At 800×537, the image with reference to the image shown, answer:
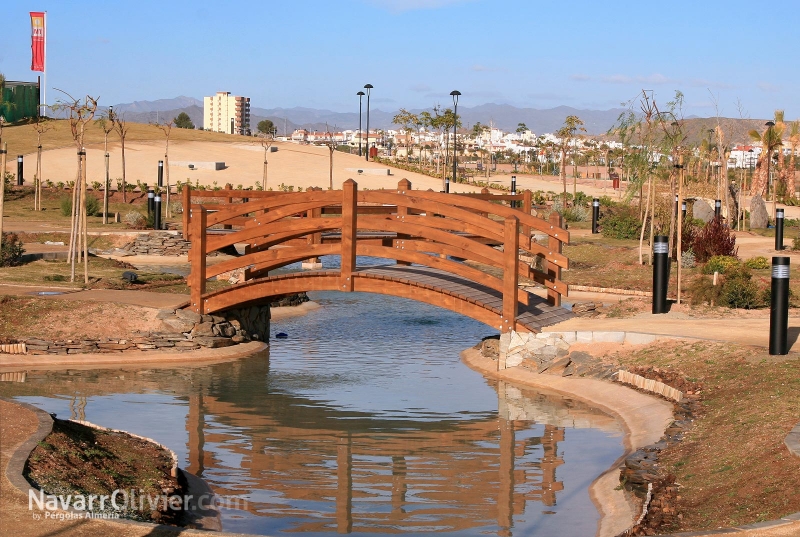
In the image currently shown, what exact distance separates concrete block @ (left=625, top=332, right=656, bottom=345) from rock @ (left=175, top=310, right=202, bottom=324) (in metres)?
7.83

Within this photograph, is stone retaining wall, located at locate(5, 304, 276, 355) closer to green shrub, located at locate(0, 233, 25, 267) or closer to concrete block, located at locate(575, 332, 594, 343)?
concrete block, located at locate(575, 332, 594, 343)

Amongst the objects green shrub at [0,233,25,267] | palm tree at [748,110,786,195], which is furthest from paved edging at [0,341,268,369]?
palm tree at [748,110,786,195]

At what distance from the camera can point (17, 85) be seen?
75000mm

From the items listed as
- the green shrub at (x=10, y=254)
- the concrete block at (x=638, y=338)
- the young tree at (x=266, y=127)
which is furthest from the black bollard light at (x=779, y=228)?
the young tree at (x=266, y=127)

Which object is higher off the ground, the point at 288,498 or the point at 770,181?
the point at 770,181

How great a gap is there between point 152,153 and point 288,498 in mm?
54540

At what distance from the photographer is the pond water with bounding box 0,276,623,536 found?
10.5m

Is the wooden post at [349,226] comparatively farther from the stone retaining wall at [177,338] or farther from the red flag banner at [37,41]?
the red flag banner at [37,41]

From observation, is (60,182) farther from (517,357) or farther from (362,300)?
(517,357)

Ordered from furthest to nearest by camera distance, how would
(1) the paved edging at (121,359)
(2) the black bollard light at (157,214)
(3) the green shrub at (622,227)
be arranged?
(2) the black bollard light at (157,214) < (3) the green shrub at (622,227) < (1) the paved edging at (121,359)

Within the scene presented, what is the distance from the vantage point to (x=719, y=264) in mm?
24578

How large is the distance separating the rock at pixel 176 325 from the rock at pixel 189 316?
9cm

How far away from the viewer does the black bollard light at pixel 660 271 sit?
19.3 m

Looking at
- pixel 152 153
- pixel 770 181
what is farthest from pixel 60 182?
pixel 770 181
